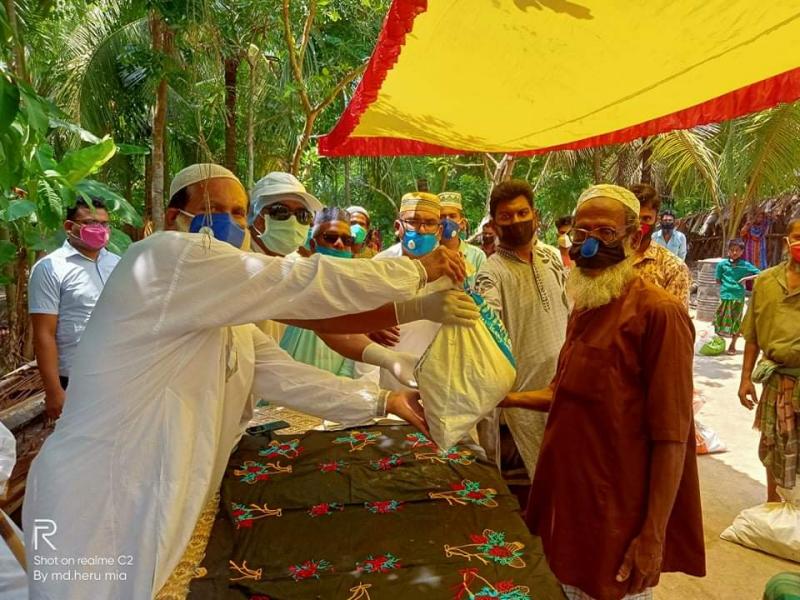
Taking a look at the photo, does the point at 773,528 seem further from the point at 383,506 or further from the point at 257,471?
the point at 257,471

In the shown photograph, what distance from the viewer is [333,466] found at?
230cm

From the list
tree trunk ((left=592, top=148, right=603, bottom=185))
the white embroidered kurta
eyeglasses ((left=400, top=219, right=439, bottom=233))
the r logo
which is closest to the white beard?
the white embroidered kurta

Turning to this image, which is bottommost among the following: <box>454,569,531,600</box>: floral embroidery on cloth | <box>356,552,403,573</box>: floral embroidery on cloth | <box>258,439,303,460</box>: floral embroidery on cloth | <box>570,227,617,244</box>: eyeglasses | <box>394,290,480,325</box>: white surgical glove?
<box>258,439,303,460</box>: floral embroidery on cloth

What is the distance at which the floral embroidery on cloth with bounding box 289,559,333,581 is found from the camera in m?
1.56

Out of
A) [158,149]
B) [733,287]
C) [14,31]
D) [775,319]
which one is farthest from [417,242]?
[733,287]

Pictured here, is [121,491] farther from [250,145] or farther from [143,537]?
[250,145]

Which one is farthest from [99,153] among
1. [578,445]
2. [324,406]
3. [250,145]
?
[578,445]

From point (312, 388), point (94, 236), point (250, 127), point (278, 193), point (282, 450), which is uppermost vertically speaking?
point (250, 127)

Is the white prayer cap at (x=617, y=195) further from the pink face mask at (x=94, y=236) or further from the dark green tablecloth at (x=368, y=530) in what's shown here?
the pink face mask at (x=94, y=236)

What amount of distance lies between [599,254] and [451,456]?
3.59ft

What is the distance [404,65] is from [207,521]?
7.25ft

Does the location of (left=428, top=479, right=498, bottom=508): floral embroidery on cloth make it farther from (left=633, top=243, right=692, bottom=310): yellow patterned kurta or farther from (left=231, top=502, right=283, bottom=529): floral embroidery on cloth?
(left=633, top=243, right=692, bottom=310): yellow patterned kurta

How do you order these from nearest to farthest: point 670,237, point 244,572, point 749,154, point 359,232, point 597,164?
point 244,572
point 359,232
point 749,154
point 670,237
point 597,164

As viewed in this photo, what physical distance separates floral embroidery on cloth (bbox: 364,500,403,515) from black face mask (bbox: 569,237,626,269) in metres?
1.14
